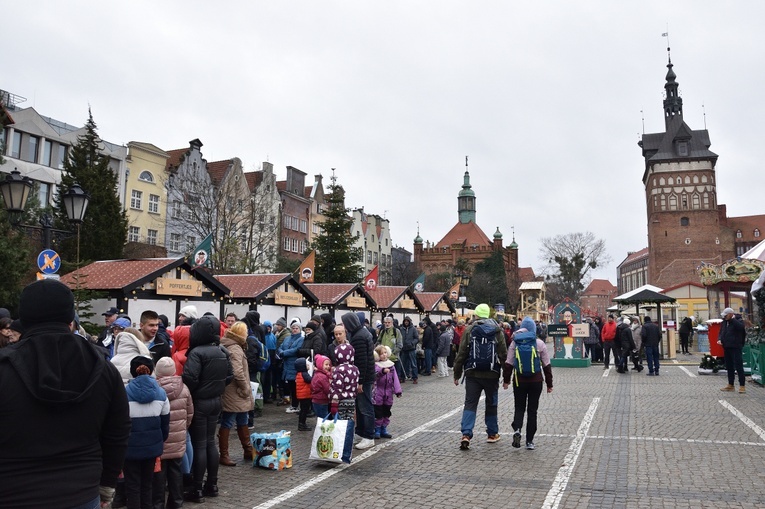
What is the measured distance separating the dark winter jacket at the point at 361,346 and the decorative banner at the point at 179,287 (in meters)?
10.8

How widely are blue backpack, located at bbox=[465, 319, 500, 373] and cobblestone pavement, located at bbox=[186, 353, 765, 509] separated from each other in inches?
46.1

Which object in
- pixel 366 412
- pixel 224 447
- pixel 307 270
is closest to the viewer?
pixel 224 447

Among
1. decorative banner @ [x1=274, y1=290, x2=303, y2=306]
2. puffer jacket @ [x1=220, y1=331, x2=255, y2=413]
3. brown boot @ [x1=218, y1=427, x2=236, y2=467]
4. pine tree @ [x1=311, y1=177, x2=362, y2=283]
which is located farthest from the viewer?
pine tree @ [x1=311, y1=177, x2=362, y2=283]

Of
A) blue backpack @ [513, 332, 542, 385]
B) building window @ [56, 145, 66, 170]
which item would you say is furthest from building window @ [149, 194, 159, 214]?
blue backpack @ [513, 332, 542, 385]

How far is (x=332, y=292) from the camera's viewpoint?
97.5ft

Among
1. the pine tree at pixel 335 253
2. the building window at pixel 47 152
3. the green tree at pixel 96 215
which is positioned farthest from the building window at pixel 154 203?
the pine tree at pixel 335 253

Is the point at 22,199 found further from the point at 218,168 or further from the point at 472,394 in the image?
the point at 218,168

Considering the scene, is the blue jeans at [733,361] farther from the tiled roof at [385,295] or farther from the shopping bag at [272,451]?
the tiled roof at [385,295]

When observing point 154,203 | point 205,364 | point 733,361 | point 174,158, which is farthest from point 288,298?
point 174,158

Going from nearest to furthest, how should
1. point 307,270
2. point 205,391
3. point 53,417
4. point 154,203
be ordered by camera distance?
point 53,417, point 205,391, point 307,270, point 154,203

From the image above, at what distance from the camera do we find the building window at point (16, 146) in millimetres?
35156

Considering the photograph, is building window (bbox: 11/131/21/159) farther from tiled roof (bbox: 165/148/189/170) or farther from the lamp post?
the lamp post

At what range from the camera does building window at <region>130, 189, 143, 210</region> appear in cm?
4210

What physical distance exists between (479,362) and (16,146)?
115 feet
